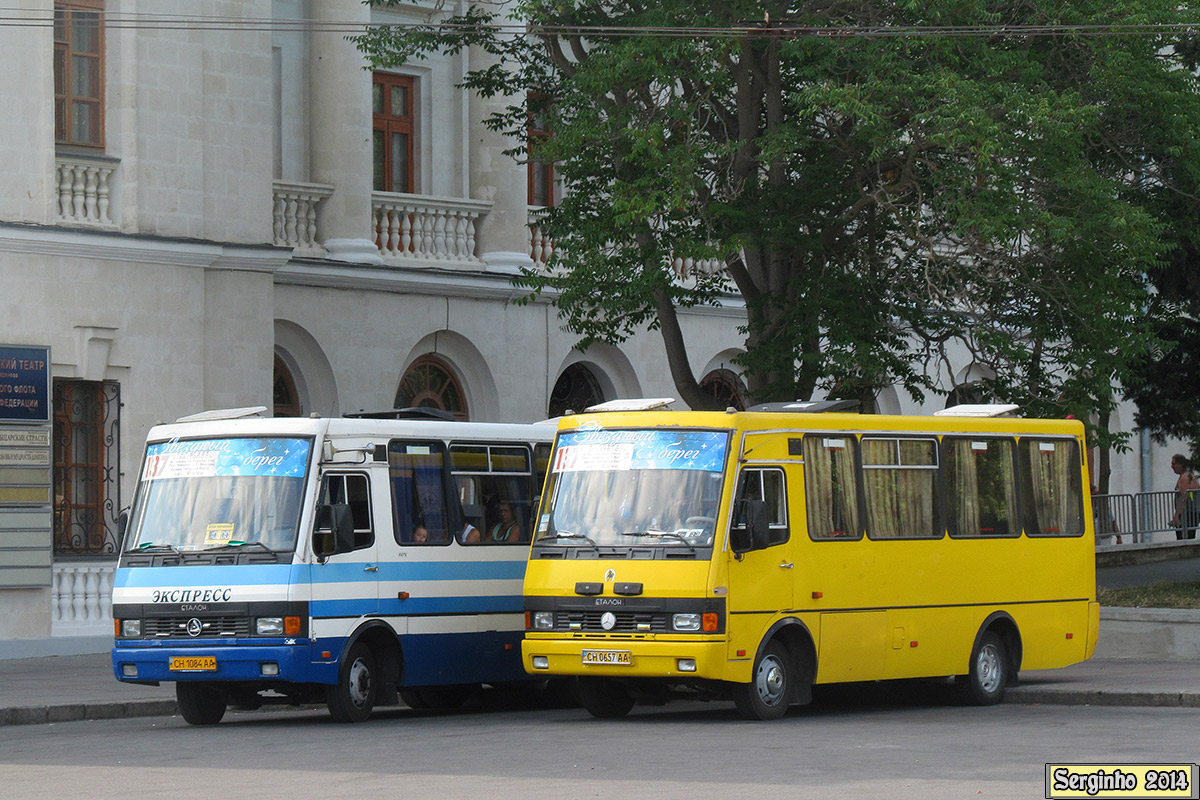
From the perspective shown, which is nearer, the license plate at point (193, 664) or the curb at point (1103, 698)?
the license plate at point (193, 664)


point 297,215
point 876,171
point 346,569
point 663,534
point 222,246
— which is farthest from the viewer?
point 297,215

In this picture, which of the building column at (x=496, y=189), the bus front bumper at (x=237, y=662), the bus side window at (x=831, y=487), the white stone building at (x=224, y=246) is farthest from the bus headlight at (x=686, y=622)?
the building column at (x=496, y=189)

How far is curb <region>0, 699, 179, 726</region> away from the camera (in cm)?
1828

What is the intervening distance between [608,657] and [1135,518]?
26139 millimetres

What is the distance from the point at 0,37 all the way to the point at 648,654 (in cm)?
1263

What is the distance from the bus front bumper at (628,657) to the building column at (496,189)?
1511 cm

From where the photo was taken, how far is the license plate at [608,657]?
1658 cm

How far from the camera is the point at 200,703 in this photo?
17953 millimetres

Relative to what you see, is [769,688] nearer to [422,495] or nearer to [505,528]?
[505,528]

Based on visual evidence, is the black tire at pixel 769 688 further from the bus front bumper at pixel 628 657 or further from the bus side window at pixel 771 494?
the bus side window at pixel 771 494

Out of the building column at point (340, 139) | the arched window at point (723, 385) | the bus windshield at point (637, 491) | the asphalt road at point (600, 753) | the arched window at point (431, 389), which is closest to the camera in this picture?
the asphalt road at point (600, 753)

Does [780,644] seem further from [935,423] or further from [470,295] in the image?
[470,295]

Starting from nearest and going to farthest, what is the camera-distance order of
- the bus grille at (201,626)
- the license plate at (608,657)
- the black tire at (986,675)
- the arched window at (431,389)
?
the license plate at (608,657) → the bus grille at (201,626) → the black tire at (986,675) → the arched window at (431,389)

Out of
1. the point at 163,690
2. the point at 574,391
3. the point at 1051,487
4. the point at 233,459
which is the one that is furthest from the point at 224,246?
the point at 1051,487
